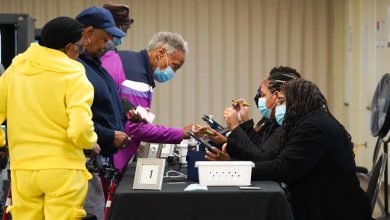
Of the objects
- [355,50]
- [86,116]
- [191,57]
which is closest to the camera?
[86,116]

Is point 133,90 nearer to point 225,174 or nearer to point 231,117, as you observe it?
point 231,117

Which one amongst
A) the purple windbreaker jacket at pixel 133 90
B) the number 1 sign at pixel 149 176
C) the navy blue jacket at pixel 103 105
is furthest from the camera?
the purple windbreaker jacket at pixel 133 90

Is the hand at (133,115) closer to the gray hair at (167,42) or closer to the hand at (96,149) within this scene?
the hand at (96,149)

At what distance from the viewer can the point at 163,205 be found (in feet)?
8.59

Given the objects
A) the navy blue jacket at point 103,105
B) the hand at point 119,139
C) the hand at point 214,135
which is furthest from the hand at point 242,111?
the hand at point 119,139

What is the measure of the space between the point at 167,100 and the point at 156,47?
397 centimetres

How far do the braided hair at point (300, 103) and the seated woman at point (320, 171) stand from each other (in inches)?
1.9

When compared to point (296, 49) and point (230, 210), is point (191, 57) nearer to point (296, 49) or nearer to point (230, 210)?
point (296, 49)

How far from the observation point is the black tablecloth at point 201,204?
2607 mm

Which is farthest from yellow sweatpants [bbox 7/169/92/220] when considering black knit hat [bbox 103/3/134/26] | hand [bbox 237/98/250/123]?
black knit hat [bbox 103/3/134/26]

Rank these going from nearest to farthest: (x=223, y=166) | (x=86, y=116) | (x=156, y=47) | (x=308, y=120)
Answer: (x=86, y=116), (x=223, y=166), (x=308, y=120), (x=156, y=47)

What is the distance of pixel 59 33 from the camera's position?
260cm

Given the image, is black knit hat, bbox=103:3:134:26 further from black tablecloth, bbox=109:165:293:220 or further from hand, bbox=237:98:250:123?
black tablecloth, bbox=109:165:293:220

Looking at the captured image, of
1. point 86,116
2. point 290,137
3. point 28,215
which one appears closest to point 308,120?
point 290,137
